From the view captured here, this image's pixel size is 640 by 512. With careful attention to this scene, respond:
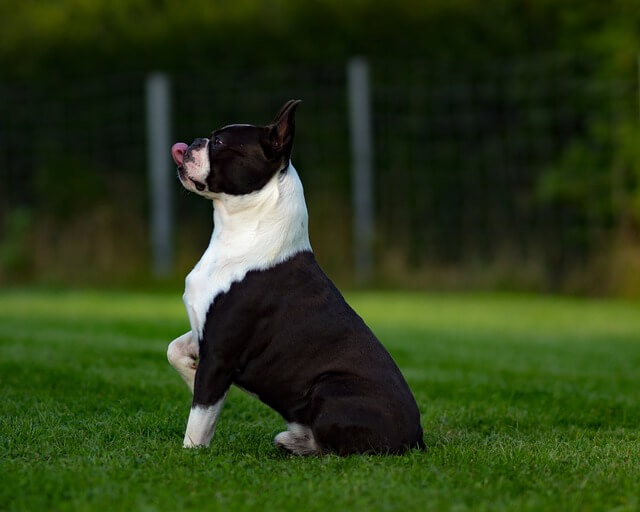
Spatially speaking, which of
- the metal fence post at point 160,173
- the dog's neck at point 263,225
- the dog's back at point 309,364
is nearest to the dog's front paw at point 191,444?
the dog's back at point 309,364

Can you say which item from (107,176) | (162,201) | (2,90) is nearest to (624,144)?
(162,201)

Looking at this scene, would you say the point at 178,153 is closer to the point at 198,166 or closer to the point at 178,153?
the point at 178,153

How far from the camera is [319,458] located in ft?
14.9

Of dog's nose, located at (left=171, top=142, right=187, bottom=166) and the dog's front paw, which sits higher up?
dog's nose, located at (left=171, top=142, right=187, bottom=166)

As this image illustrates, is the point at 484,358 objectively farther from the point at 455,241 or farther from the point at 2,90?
the point at 2,90

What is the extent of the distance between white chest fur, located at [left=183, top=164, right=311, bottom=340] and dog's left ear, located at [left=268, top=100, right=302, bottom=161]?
124 mm

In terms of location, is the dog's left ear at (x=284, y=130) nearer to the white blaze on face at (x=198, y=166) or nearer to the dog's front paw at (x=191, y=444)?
the white blaze on face at (x=198, y=166)

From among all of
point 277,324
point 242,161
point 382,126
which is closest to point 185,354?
point 277,324

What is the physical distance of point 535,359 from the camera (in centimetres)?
926

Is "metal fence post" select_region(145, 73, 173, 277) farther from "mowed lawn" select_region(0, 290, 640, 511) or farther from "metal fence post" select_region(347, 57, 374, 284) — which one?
"mowed lawn" select_region(0, 290, 640, 511)

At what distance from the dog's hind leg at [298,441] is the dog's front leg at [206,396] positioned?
1.11 feet

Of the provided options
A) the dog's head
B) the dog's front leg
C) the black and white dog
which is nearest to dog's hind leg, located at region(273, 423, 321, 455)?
the black and white dog

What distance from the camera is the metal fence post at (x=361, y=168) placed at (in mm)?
14836

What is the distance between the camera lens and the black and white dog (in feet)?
14.9
